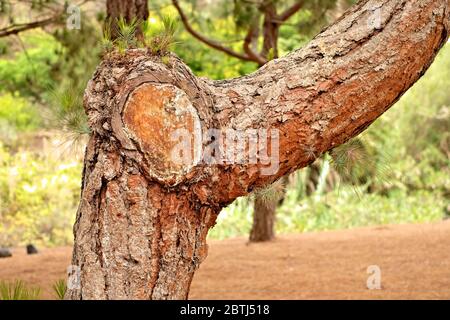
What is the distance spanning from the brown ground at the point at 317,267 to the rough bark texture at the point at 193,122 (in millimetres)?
2386

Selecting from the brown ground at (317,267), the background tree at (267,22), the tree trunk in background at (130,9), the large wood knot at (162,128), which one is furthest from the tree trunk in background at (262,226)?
the large wood knot at (162,128)

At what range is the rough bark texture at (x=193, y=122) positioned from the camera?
2.31 meters

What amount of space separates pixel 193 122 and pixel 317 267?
3708 millimetres

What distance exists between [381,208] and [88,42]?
5605mm

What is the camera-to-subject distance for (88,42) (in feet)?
20.8

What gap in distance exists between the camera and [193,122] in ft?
7.72

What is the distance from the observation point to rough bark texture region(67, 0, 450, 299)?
7.57ft

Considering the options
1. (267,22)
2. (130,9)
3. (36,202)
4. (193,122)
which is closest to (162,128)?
(193,122)

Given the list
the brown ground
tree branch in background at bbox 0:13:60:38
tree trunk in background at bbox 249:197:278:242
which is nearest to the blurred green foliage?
the brown ground

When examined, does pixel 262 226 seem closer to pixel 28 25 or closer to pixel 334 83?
pixel 28 25

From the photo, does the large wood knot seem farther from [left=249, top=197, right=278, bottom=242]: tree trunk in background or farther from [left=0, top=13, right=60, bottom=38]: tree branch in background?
[left=249, top=197, right=278, bottom=242]: tree trunk in background

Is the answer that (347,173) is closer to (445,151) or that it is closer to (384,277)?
(384,277)

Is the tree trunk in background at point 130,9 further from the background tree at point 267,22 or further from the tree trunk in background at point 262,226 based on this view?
the tree trunk in background at point 262,226
